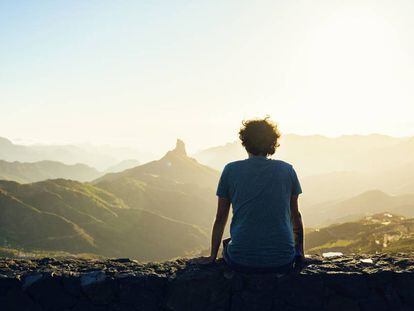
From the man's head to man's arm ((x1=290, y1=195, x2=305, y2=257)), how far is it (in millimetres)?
821

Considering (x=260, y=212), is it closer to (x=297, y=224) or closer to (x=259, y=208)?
(x=259, y=208)

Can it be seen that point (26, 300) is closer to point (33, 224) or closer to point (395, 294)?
point (395, 294)

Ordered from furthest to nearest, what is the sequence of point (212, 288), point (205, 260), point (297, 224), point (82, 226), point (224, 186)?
point (82, 226) < point (205, 260) < point (297, 224) < point (224, 186) < point (212, 288)

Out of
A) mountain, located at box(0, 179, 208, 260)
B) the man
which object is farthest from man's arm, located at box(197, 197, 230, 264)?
mountain, located at box(0, 179, 208, 260)

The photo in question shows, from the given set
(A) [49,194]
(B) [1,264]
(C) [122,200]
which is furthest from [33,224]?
(B) [1,264]

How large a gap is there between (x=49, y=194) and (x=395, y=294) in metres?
166

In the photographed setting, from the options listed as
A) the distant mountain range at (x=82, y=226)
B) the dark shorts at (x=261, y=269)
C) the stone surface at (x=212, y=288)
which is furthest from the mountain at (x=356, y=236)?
the distant mountain range at (x=82, y=226)

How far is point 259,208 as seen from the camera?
5.58 metres

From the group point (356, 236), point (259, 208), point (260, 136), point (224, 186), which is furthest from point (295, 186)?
point (356, 236)

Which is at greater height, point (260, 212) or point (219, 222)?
point (260, 212)

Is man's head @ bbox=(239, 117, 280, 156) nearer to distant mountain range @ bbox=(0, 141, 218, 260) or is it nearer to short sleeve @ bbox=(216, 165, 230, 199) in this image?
short sleeve @ bbox=(216, 165, 230, 199)

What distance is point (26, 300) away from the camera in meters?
6.04

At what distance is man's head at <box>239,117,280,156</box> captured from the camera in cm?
597

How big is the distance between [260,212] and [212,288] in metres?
1.25
